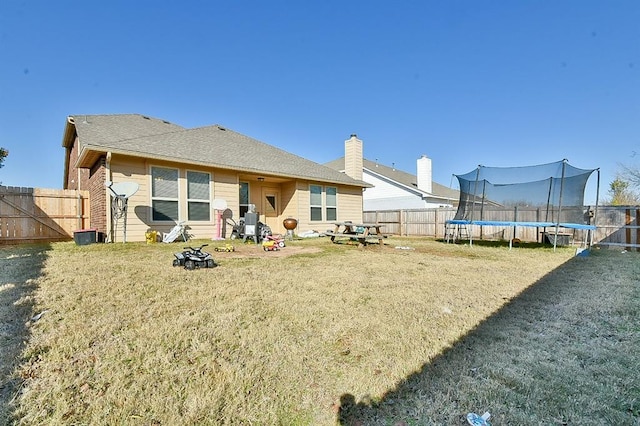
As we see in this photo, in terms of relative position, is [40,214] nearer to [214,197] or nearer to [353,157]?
[214,197]

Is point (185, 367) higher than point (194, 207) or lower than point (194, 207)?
Answer: lower

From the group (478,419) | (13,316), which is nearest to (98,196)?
Result: (13,316)

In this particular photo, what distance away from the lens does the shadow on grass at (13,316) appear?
165 centimetres

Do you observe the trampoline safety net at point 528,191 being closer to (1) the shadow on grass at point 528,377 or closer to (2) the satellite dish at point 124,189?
(1) the shadow on grass at point 528,377

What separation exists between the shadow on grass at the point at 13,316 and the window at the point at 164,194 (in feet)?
11.4

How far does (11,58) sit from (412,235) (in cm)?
1689

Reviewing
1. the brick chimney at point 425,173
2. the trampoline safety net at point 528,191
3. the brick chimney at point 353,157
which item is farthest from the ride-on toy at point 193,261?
the brick chimney at point 425,173

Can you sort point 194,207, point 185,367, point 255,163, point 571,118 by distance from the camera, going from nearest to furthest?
point 185,367, point 194,207, point 255,163, point 571,118

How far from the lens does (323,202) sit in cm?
1279

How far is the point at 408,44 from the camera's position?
11.2 metres

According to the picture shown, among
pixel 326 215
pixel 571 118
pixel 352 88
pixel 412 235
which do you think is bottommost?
pixel 412 235

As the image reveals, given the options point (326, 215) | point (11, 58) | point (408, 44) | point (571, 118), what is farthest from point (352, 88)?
point (11, 58)

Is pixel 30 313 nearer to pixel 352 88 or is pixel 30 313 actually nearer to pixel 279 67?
pixel 279 67

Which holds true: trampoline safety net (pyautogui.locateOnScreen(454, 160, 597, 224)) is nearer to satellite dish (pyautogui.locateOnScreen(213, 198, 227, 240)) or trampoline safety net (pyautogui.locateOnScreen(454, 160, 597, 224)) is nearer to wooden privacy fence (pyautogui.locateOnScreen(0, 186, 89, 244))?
satellite dish (pyautogui.locateOnScreen(213, 198, 227, 240))
